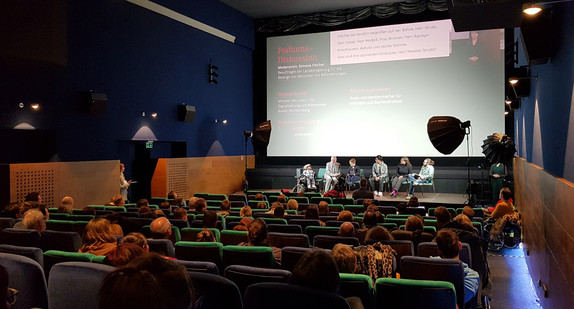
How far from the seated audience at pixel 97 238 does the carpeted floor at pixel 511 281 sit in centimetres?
395

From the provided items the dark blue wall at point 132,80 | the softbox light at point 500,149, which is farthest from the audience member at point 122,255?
the dark blue wall at point 132,80

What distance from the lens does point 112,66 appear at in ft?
35.6

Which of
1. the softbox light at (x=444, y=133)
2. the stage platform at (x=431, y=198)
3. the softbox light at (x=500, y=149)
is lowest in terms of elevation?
the stage platform at (x=431, y=198)

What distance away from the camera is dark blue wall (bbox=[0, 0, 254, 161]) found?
9.27 meters

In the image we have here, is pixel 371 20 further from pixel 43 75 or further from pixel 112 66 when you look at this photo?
pixel 43 75

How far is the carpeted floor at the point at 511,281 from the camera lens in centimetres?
505

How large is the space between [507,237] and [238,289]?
656 centimetres

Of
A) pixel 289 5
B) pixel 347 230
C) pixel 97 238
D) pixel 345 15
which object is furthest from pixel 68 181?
pixel 345 15

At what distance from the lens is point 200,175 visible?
1406cm

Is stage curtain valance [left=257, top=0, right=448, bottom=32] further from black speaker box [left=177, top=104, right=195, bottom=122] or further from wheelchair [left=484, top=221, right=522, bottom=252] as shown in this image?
wheelchair [left=484, top=221, right=522, bottom=252]

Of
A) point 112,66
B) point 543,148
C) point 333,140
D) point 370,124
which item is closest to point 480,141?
point 370,124

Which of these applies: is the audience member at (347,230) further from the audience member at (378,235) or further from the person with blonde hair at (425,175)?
the person with blonde hair at (425,175)

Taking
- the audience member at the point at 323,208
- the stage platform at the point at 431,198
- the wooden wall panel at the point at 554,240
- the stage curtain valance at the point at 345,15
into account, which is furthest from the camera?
the stage curtain valance at the point at 345,15

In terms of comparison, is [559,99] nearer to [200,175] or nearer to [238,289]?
[238,289]
